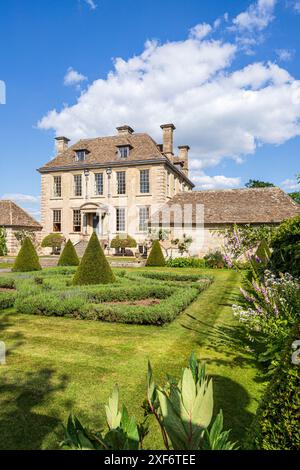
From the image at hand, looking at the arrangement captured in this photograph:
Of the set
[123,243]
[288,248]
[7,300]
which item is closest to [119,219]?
[123,243]

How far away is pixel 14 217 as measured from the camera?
32469 millimetres

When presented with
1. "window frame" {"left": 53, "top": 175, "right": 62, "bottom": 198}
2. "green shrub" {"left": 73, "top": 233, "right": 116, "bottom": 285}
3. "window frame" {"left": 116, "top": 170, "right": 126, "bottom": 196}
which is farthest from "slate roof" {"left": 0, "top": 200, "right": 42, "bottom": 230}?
"green shrub" {"left": 73, "top": 233, "right": 116, "bottom": 285}

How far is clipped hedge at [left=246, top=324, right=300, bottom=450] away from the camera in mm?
1854

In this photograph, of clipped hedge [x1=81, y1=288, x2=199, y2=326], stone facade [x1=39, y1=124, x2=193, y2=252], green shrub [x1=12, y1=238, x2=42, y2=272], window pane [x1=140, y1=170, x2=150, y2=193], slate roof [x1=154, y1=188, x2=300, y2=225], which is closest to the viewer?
clipped hedge [x1=81, y1=288, x2=199, y2=326]

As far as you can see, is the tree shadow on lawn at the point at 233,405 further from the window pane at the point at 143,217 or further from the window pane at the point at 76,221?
the window pane at the point at 76,221

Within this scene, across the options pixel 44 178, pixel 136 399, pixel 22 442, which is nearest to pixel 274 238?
pixel 136 399

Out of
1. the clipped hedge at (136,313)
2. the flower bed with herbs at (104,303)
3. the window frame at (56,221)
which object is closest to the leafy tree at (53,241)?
the window frame at (56,221)

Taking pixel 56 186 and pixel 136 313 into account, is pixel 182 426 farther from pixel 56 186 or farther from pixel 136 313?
pixel 56 186

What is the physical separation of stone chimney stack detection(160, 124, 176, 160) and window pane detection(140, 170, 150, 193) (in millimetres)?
3245

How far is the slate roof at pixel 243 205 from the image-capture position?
24.3 meters

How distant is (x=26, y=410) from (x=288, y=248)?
5.31 m

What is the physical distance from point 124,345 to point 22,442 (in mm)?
3176

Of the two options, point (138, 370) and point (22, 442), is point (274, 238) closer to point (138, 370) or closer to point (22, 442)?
point (138, 370)

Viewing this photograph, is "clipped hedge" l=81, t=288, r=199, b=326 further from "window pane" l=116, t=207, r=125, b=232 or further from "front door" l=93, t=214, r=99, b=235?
"front door" l=93, t=214, r=99, b=235
